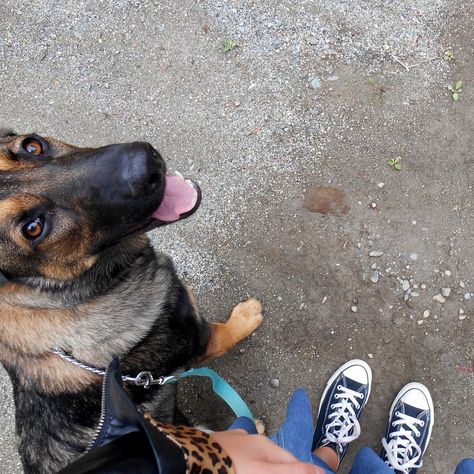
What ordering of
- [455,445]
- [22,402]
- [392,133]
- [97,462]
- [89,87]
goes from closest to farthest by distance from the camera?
[97,462], [22,402], [455,445], [392,133], [89,87]

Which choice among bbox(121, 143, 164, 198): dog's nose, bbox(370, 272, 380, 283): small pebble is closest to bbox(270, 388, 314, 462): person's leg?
bbox(370, 272, 380, 283): small pebble

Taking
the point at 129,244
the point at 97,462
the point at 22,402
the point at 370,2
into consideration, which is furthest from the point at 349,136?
the point at 97,462

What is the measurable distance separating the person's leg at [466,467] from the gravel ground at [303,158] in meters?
0.19

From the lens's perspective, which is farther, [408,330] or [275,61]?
[275,61]

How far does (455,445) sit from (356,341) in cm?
100

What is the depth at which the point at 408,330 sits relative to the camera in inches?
148

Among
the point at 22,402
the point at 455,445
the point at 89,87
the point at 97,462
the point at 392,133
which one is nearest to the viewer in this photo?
the point at 97,462

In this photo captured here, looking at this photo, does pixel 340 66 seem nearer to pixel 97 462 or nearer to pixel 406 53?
pixel 406 53

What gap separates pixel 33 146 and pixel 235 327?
74.5 inches

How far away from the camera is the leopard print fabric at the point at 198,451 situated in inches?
64.2

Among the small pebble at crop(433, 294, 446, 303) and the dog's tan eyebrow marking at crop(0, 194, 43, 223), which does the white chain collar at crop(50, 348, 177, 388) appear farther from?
the small pebble at crop(433, 294, 446, 303)

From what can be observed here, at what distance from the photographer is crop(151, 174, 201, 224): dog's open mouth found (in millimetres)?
2802

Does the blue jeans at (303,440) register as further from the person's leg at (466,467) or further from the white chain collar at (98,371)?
the white chain collar at (98,371)

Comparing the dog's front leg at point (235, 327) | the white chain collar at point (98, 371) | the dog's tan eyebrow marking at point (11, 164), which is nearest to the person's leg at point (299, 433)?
the dog's front leg at point (235, 327)
